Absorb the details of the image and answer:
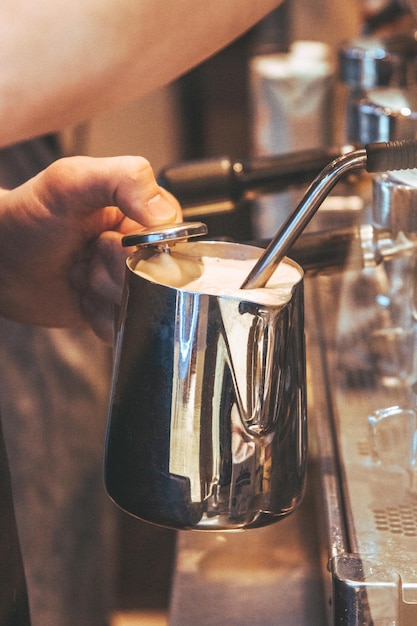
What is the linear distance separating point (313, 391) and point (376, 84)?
493mm

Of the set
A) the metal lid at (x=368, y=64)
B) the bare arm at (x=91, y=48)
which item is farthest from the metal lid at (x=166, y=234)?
the metal lid at (x=368, y=64)

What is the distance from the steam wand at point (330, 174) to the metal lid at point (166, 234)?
0.17ft

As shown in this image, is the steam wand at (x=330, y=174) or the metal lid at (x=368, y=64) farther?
the metal lid at (x=368, y=64)

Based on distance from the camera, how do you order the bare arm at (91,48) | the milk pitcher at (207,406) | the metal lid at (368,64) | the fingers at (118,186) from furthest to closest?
the metal lid at (368,64) < the bare arm at (91,48) < the fingers at (118,186) < the milk pitcher at (207,406)

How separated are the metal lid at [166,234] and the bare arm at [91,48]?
0.90ft

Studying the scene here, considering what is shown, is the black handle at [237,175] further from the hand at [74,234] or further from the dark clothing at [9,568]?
the dark clothing at [9,568]

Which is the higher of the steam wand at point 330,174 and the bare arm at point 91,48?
the bare arm at point 91,48

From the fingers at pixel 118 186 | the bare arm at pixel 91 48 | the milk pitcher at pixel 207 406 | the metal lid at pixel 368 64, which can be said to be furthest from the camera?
the metal lid at pixel 368 64

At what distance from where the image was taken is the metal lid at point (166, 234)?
1.78 ft

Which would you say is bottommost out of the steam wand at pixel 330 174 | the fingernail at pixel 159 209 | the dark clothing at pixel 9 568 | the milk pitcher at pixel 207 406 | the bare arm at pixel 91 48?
the dark clothing at pixel 9 568

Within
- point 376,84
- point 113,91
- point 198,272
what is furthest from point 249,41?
point 198,272

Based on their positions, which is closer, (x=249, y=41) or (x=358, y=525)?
(x=358, y=525)

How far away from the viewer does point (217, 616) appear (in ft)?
2.10

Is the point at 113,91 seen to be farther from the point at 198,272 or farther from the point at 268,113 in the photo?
the point at 268,113
